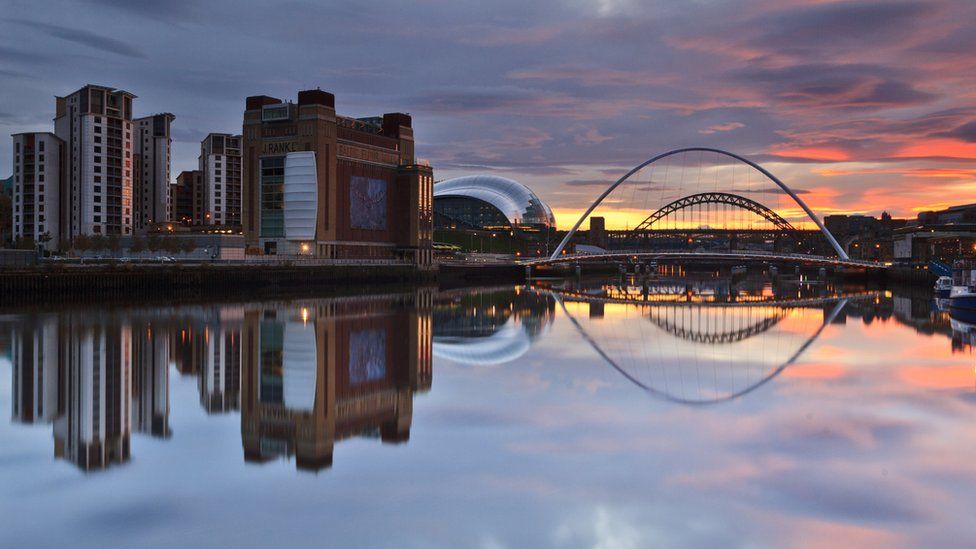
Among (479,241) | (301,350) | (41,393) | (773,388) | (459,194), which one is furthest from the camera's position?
(459,194)

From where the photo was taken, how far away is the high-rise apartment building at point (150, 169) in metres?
92.2

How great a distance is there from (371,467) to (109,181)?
78397 millimetres

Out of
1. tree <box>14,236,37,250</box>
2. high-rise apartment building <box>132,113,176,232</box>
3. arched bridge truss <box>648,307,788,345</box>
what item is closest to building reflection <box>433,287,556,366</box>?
arched bridge truss <box>648,307,788,345</box>

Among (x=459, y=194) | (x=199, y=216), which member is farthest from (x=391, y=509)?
(x=459, y=194)

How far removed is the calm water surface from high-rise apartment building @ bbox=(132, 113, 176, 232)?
72.1 meters

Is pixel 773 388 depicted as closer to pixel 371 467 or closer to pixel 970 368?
pixel 970 368

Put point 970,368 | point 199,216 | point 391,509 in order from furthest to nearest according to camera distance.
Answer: point 199,216 < point 970,368 < point 391,509

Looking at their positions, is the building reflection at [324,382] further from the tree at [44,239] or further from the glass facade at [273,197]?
the tree at [44,239]

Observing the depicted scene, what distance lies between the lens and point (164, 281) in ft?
164

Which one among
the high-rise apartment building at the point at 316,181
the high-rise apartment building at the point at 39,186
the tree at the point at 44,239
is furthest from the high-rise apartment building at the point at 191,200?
the high-rise apartment building at the point at 316,181

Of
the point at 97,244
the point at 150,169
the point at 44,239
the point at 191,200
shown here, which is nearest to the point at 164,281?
the point at 97,244

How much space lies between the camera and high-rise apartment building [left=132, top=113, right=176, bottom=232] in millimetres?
92250

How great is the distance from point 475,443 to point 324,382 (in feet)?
20.1

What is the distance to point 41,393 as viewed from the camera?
15164mm
